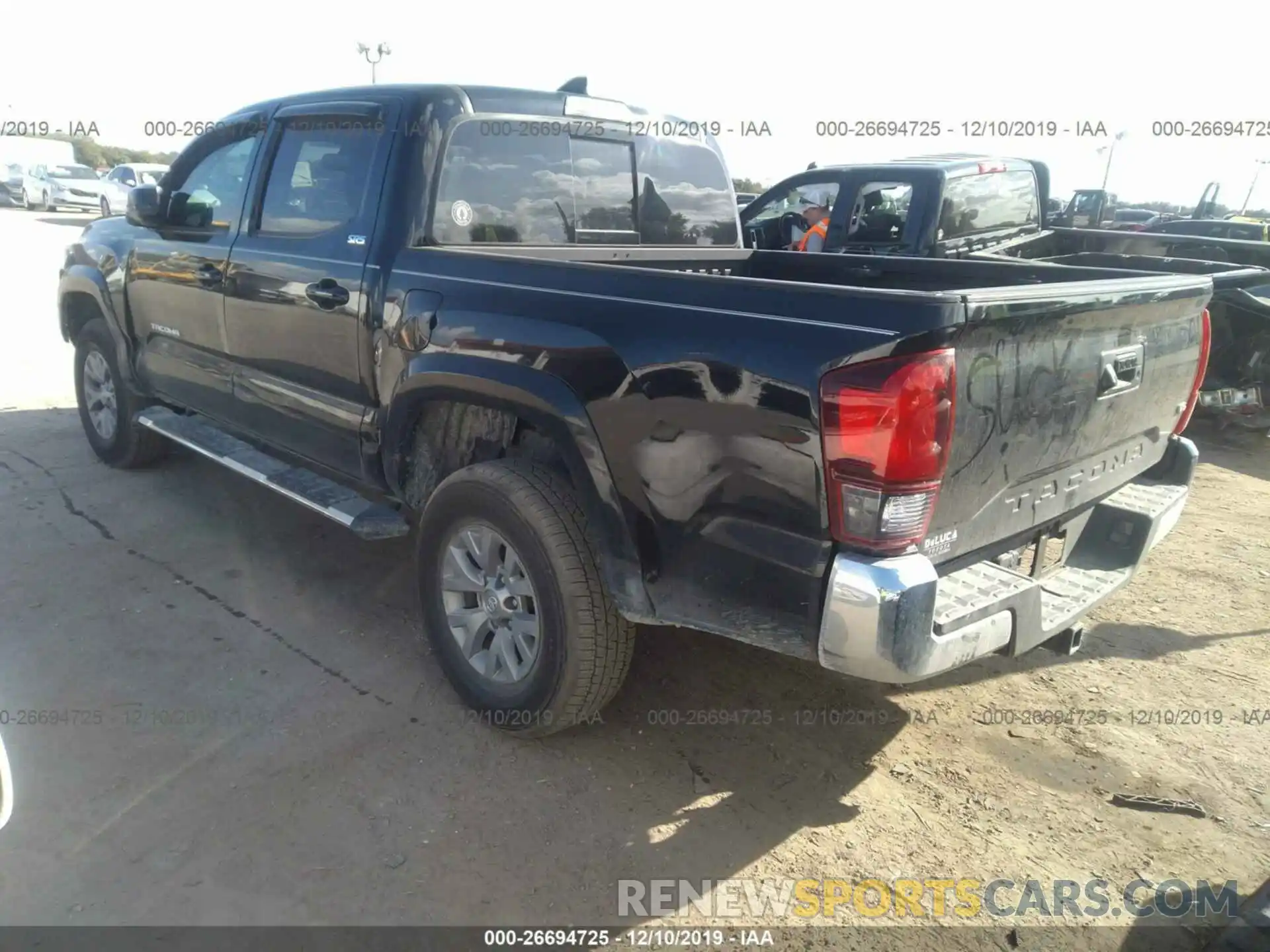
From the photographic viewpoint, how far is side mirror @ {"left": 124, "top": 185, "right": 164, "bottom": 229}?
4.49m

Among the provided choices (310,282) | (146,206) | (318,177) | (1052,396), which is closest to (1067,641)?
(1052,396)

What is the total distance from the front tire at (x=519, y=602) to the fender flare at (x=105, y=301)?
2.87 meters

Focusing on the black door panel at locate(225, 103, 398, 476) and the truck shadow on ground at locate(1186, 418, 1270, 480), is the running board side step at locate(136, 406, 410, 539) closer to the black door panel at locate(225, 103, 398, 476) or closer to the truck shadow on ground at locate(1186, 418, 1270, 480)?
the black door panel at locate(225, 103, 398, 476)

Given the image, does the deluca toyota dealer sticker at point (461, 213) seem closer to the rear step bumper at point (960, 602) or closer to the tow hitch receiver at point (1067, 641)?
the rear step bumper at point (960, 602)

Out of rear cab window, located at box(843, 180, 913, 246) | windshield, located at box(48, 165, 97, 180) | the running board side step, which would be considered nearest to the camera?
the running board side step

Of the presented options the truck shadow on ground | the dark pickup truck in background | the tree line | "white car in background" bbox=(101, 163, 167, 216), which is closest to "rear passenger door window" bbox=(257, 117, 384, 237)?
the dark pickup truck in background

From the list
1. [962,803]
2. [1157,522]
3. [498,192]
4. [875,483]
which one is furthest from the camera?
[498,192]

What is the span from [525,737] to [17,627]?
2.21 meters

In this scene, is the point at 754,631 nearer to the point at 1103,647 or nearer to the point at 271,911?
the point at 271,911

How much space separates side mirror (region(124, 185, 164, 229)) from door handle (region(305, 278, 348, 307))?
1.55 metres

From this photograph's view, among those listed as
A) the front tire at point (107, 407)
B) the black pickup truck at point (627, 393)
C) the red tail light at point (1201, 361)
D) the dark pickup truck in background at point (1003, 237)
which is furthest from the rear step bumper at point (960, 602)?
the front tire at point (107, 407)

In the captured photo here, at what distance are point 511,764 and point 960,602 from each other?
1524 millimetres

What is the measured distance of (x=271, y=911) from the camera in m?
2.34

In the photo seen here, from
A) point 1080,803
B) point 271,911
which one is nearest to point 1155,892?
point 1080,803
